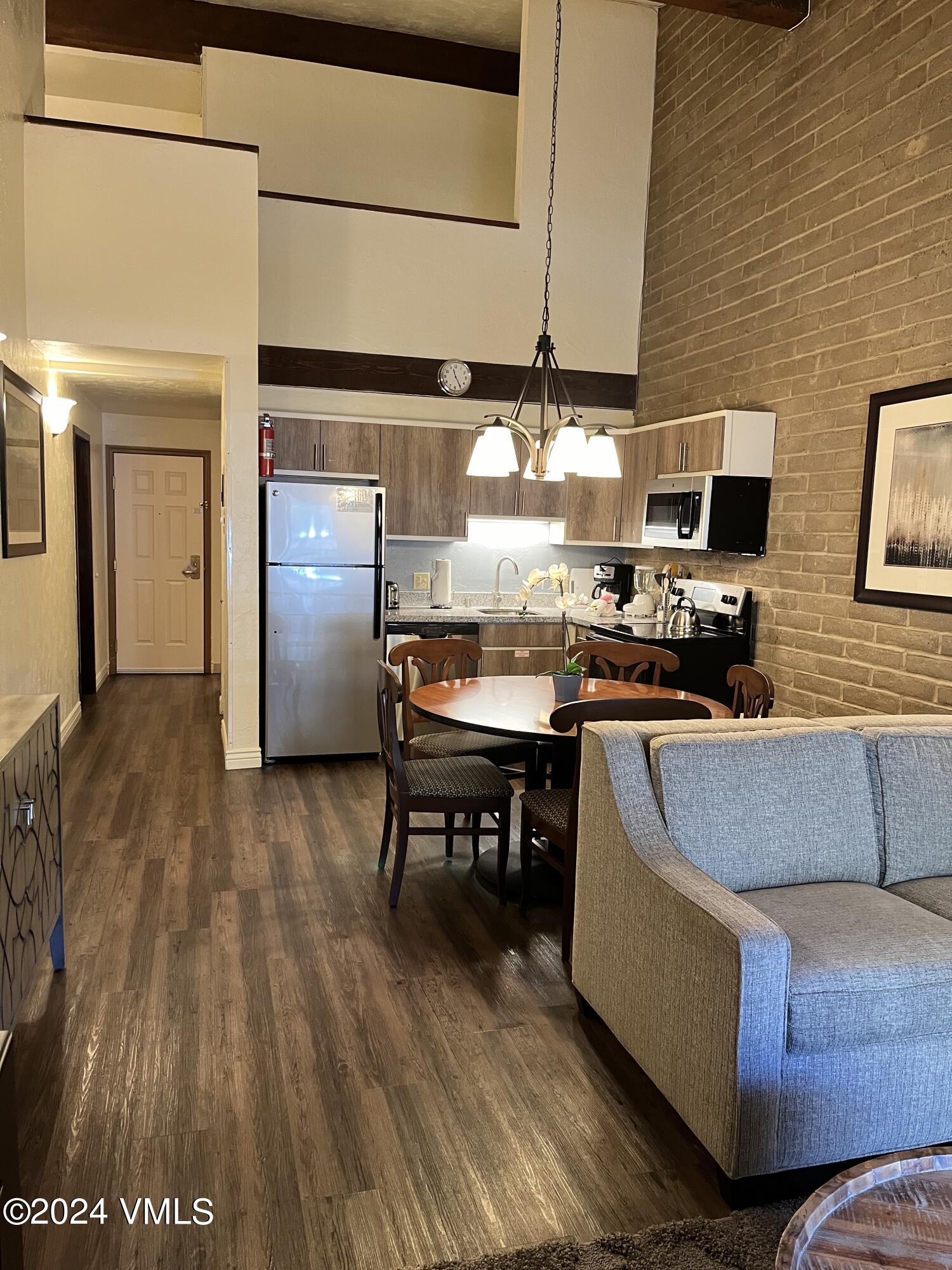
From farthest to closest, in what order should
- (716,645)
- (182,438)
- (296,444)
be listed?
(182,438) < (296,444) < (716,645)

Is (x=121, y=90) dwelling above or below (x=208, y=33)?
below

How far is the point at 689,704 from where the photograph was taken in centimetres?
289

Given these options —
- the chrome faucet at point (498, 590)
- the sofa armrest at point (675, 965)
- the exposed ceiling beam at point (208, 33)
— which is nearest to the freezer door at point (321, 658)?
the chrome faucet at point (498, 590)

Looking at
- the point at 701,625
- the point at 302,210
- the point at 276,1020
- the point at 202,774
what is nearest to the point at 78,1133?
the point at 276,1020

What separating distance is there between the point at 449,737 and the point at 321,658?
1496 millimetres

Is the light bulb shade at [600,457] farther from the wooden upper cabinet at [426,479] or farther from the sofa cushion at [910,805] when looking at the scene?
the wooden upper cabinet at [426,479]

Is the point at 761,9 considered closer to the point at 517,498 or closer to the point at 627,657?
the point at 517,498

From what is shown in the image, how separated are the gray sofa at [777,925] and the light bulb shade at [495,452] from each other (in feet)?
4.12

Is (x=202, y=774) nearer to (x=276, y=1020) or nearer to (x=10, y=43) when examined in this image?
(x=276, y=1020)

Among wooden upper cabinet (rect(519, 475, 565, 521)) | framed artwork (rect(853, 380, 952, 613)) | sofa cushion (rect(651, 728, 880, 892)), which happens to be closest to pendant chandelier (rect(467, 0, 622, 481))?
framed artwork (rect(853, 380, 952, 613))

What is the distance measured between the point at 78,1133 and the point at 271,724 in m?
3.30

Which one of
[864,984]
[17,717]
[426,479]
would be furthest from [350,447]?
[864,984]

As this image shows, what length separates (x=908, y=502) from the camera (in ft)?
11.9

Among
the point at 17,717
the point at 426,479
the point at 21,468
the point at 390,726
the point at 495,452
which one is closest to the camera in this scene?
the point at 17,717
